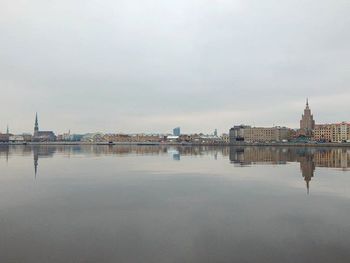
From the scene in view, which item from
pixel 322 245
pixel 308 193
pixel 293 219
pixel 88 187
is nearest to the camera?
pixel 322 245

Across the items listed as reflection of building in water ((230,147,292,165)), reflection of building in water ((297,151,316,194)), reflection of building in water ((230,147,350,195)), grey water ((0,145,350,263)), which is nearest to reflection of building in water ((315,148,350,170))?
reflection of building in water ((230,147,350,195))

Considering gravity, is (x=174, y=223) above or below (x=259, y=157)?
above

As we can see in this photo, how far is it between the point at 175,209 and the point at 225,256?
8.16 metres

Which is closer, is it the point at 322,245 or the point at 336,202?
the point at 322,245

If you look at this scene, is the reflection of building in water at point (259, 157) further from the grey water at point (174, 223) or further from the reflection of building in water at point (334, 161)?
the grey water at point (174, 223)

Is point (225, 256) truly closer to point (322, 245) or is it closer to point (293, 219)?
point (322, 245)

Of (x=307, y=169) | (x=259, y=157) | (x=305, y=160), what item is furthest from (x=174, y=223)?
(x=259, y=157)

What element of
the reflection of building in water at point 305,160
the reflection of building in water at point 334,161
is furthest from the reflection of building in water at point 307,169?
the reflection of building in water at point 334,161

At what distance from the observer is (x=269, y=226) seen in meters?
15.9

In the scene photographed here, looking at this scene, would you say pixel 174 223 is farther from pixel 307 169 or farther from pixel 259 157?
pixel 259 157

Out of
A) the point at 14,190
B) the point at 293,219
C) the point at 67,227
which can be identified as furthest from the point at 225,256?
the point at 14,190

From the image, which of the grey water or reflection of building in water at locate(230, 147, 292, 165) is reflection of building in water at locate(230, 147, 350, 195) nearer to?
reflection of building in water at locate(230, 147, 292, 165)

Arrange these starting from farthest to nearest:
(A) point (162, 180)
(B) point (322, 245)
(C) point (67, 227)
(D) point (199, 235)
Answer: (A) point (162, 180) → (C) point (67, 227) → (D) point (199, 235) → (B) point (322, 245)

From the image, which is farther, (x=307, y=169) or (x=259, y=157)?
(x=259, y=157)
